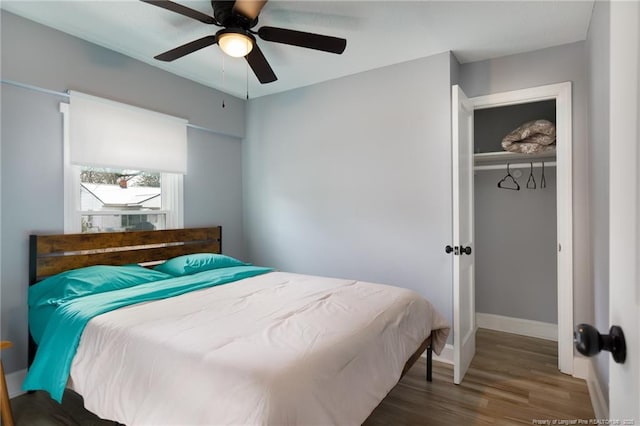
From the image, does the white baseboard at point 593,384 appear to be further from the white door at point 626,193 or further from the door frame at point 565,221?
the white door at point 626,193

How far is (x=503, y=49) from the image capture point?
114 inches

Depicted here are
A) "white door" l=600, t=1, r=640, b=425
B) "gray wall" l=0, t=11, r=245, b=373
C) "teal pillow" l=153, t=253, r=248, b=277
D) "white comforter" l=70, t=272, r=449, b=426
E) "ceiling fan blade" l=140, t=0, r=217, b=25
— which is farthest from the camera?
"teal pillow" l=153, t=253, r=248, b=277

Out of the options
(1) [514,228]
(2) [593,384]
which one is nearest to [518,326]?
(1) [514,228]

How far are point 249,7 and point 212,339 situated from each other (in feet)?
5.76

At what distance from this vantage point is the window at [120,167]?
8.99 feet

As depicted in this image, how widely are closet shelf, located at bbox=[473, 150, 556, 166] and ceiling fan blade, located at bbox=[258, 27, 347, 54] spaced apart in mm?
2010

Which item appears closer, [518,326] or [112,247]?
[112,247]

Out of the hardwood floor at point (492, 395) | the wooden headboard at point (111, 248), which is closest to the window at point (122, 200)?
the wooden headboard at point (111, 248)

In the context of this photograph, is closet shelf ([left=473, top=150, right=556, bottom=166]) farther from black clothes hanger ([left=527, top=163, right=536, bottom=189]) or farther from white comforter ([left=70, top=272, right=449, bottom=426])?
white comforter ([left=70, top=272, right=449, bottom=426])

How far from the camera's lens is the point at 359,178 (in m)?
3.47

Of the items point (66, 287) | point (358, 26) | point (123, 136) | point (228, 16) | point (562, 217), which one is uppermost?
point (358, 26)

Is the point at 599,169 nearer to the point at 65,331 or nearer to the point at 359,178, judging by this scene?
the point at 359,178

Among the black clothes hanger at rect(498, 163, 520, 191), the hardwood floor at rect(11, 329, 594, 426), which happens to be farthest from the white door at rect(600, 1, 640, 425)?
the black clothes hanger at rect(498, 163, 520, 191)

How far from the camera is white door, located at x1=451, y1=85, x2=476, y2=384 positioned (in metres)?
2.57
